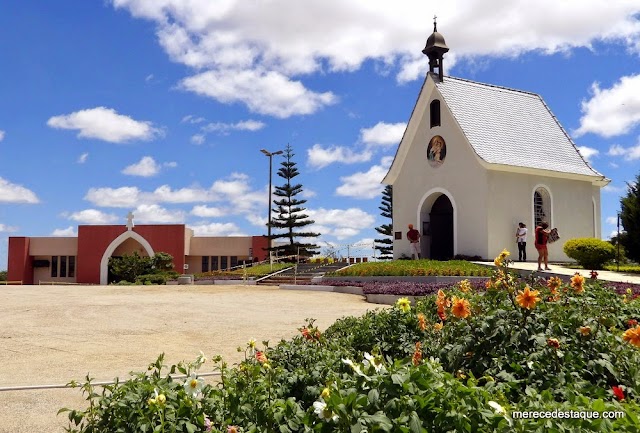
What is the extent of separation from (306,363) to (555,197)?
2360 cm

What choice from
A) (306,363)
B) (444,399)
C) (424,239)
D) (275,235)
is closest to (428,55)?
(424,239)

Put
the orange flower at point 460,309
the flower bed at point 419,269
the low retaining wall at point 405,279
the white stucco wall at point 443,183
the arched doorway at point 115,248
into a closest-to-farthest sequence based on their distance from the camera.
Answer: the orange flower at point 460,309
the low retaining wall at point 405,279
the flower bed at point 419,269
the white stucco wall at point 443,183
the arched doorway at point 115,248

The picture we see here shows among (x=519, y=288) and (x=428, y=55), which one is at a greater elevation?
(x=428, y=55)

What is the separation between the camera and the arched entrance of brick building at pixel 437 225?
26.7 m

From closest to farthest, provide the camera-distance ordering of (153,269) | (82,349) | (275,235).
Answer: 1. (82,349)
2. (153,269)
3. (275,235)

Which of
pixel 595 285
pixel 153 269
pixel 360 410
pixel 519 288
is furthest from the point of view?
pixel 153 269

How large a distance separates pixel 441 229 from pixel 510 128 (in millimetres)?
5698

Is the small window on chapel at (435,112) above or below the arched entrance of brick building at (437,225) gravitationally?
above

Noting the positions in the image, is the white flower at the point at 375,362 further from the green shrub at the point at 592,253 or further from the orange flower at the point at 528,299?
the green shrub at the point at 592,253

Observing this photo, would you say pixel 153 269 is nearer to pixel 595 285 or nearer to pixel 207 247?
pixel 207 247

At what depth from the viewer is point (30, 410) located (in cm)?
574

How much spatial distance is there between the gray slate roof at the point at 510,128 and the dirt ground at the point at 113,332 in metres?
11.2

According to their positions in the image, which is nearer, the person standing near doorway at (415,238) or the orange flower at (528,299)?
the orange flower at (528,299)

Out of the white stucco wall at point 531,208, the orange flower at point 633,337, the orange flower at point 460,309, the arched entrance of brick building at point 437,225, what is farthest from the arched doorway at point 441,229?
the orange flower at point 633,337
